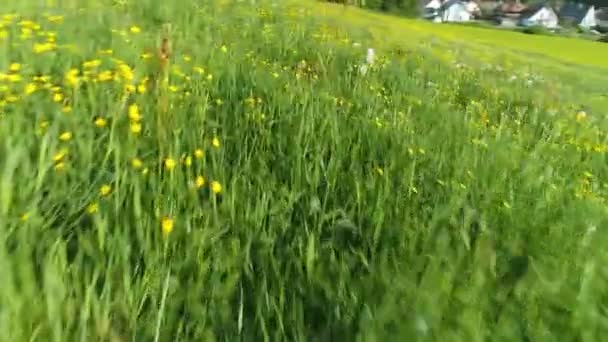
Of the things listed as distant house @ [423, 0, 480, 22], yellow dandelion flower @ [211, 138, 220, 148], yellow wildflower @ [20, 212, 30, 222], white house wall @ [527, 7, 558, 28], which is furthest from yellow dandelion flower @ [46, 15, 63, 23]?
white house wall @ [527, 7, 558, 28]

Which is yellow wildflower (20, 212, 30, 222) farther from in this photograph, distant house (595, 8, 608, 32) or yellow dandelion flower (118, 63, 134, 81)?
distant house (595, 8, 608, 32)

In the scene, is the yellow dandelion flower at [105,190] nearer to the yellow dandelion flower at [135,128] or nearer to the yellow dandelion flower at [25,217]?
the yellow dandelion flower at [25,217]

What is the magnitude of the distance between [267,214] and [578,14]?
4712 inches

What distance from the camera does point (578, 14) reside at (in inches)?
4136

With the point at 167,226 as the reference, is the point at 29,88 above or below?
above

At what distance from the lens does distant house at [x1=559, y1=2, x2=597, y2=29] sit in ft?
314

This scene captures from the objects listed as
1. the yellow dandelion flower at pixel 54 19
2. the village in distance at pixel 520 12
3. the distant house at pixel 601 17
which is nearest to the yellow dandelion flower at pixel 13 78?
the yellow dandelion flower at pixel 54 19

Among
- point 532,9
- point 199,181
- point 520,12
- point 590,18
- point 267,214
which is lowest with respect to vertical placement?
point 267,214

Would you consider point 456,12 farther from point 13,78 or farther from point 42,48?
point 13,78

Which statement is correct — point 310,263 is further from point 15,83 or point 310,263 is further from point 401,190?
point 15,83

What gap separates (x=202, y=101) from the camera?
3.34 metres

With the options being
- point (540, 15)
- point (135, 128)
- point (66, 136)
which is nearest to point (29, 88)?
point (66, 136)

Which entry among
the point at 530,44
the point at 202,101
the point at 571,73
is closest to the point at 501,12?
the point at 530,44

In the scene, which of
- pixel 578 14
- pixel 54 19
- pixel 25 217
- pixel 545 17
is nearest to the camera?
pixel 25 217
